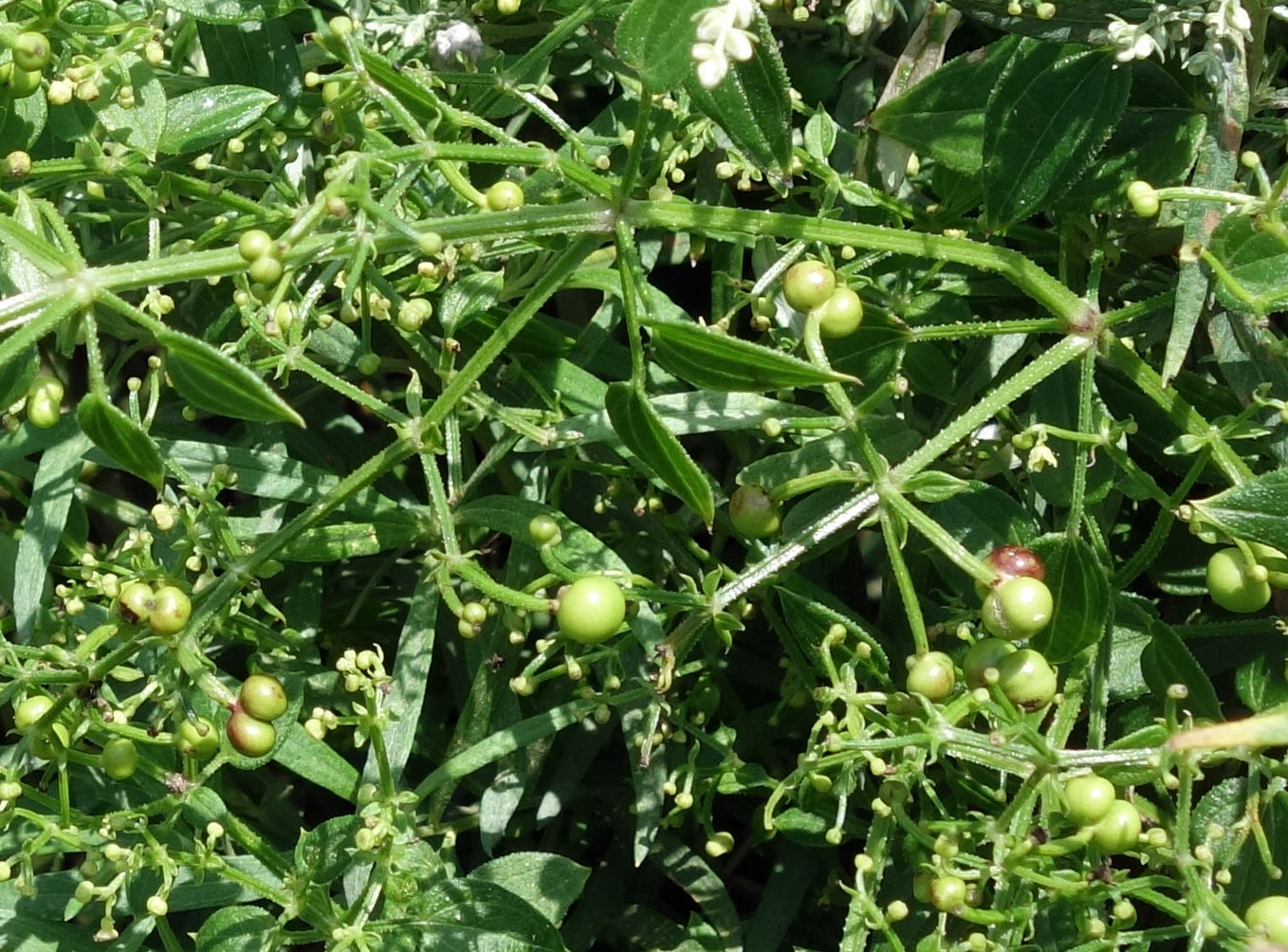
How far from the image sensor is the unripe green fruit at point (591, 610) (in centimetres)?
207

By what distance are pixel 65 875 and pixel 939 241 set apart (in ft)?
6.62

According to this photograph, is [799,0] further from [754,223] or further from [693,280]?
[693,280]

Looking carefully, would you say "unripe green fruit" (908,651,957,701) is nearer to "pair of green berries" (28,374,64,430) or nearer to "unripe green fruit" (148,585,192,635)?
"unripe green fruit" (148,585,192,635)

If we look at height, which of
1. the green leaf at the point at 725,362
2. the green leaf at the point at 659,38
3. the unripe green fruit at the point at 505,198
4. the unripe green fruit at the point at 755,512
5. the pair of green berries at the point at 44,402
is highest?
the green leaf at the point at 659,38

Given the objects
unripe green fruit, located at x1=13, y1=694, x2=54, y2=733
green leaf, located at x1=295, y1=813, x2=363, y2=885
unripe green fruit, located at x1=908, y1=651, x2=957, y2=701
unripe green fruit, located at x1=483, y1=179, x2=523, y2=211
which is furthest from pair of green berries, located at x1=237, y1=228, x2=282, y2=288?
green leaf, located at x1=295, y1=813, x2=363, y2=885

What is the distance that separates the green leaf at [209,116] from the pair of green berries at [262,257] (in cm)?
91

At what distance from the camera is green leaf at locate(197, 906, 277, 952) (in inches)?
99.4

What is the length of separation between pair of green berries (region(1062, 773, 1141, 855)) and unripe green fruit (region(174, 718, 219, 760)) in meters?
1.28

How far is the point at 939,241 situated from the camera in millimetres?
2221

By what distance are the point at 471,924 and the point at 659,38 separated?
157cm

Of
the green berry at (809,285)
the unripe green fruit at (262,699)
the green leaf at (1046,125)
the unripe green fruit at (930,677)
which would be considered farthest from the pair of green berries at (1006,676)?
the unripe green fruit at (262,699)

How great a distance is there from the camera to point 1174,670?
2.41 metres

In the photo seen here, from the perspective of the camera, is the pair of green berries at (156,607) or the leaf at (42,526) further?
the leaf at (42,526)

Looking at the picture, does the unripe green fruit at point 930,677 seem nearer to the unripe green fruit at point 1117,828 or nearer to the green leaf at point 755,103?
the unripe green fruit at point 1117,828
